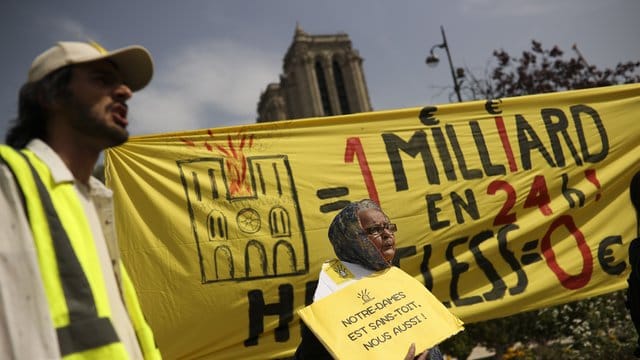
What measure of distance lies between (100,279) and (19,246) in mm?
188

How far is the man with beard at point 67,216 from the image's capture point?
1060 mm

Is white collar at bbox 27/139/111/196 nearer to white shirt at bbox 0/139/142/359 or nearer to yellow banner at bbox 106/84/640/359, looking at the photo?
white shirt at bbox 0/139/142/359

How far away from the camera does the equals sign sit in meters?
3.68

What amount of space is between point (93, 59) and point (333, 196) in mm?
2574

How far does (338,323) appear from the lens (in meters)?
2.24

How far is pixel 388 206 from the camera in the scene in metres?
3.81

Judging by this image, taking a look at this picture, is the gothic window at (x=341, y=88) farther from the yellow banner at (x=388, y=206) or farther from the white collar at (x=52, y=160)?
the white collar at (x=52, y=160)

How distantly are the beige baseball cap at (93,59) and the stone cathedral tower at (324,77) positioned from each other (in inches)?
2288

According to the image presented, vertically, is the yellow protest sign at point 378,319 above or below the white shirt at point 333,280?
below

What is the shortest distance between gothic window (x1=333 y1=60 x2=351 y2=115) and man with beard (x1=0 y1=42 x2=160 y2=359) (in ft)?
199

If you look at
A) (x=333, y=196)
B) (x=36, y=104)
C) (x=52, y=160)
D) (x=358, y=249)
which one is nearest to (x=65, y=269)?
(x=52, y=160)

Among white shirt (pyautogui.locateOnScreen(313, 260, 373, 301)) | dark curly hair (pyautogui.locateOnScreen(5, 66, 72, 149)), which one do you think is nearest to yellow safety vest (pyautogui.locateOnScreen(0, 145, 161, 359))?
dark curly hair (pyautogui.locateOnScreen(5, 66, 72, 149))

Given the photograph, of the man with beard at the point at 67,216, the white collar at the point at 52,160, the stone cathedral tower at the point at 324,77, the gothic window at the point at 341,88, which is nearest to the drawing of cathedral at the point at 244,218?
the man with beard at the point at 67,216

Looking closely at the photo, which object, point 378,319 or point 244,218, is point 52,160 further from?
point 244,218
